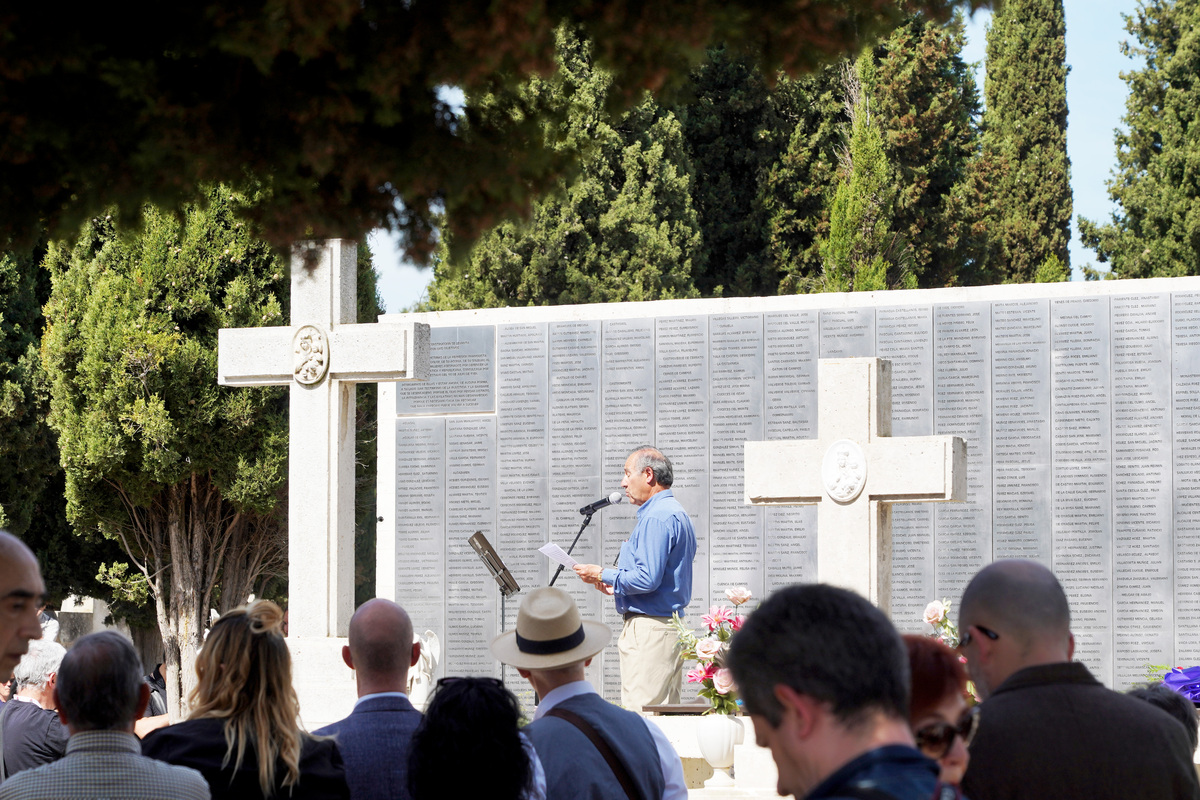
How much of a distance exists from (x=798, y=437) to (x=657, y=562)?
123 inches

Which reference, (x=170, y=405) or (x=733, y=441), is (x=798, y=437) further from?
(x=170, y=405)

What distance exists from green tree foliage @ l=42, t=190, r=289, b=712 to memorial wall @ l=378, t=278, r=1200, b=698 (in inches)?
244

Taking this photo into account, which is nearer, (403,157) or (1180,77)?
(403,157)

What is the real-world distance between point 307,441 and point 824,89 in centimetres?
1734

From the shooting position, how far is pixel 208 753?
3037 millimetres

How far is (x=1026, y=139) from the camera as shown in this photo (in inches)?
1043

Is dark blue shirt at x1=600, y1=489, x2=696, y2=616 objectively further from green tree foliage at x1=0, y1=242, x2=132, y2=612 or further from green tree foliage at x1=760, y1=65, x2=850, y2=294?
green tree foliage at x1=760, y1=65, x2=850, y2=294

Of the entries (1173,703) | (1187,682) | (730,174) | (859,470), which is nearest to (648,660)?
(859,470)

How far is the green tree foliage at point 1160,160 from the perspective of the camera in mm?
20359

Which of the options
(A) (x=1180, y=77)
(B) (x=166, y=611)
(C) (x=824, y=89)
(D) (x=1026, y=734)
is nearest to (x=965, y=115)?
(C) (x=824, y=89)

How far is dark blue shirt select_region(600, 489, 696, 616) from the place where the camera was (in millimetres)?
7387

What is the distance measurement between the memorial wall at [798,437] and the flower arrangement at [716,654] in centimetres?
Result: 299

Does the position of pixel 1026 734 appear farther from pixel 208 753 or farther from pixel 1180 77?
pixel 1180 77

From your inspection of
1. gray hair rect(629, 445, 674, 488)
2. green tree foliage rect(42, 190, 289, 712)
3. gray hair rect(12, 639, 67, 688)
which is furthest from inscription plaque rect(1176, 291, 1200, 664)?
green tree foliage rect(42, 190, 289, 712)
